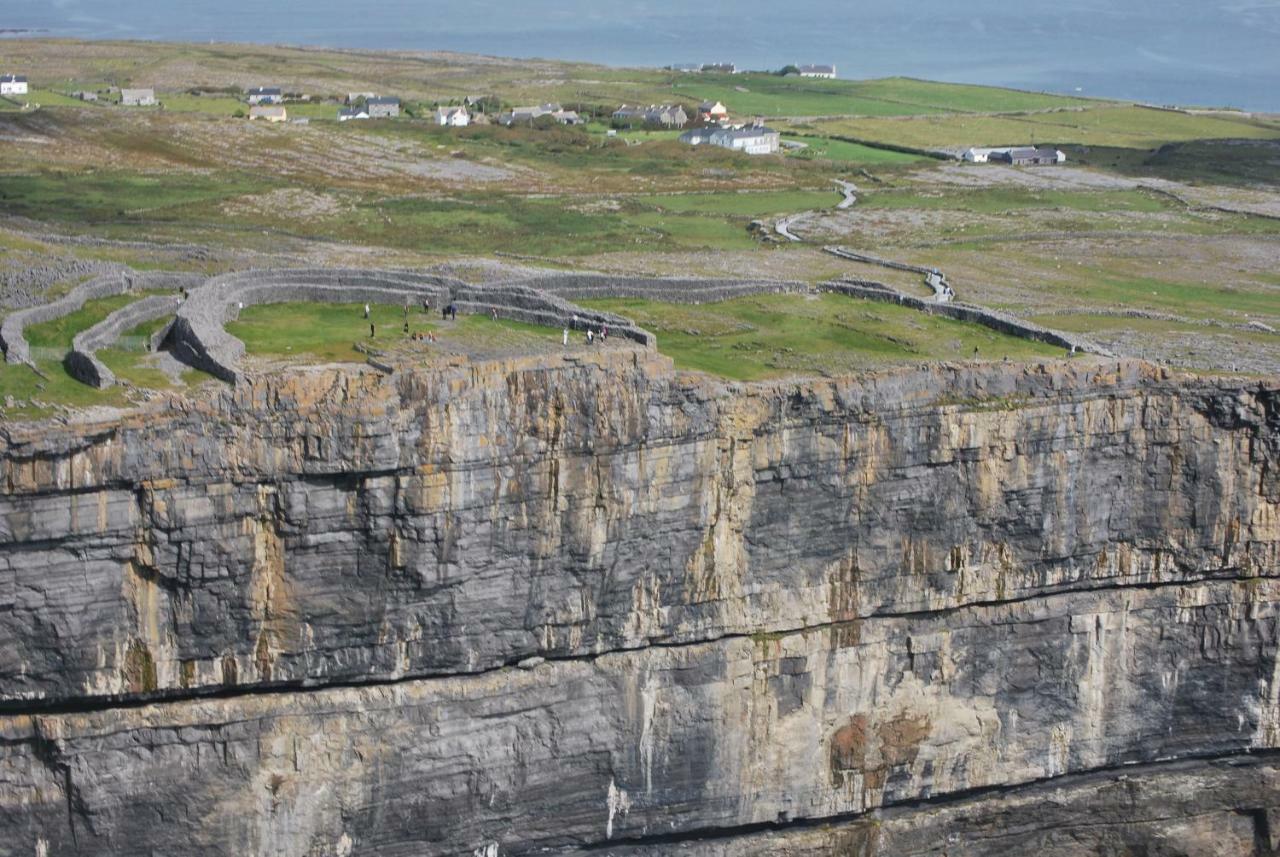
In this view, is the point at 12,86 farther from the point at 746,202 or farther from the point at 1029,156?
the point at 1029,156

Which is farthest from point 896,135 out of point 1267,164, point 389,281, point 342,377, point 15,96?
point 342,377

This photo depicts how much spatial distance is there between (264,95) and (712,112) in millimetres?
33956

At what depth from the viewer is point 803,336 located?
43.4 metres

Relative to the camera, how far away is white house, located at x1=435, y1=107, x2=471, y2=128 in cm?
11175

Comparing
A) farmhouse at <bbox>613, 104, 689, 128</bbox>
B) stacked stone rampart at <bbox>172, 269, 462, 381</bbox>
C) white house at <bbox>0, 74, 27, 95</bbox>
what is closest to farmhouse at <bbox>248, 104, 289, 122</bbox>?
white house at <bbox>0, 74, 27, 95</bbox>

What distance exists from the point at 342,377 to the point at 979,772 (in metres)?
18.4

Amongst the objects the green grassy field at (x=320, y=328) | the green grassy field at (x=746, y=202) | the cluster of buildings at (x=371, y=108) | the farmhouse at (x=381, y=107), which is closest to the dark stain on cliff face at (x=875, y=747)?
the green grassy field at (x=320, y=328)

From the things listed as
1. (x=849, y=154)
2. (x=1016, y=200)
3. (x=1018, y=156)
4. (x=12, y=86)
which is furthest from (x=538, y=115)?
(x=1016, y=200)

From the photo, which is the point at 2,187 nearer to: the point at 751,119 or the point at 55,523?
the point at 55,523

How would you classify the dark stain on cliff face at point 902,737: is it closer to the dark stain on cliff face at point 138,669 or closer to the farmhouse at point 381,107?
the dark stain on cliff face at point 138,669

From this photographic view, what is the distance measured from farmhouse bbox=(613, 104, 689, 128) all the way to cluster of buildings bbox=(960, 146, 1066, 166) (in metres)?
24.9

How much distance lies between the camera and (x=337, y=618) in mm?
32250

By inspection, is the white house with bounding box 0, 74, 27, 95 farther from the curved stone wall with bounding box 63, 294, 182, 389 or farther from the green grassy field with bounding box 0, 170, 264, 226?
the curved stone wall with bounding box 63, 294, 182, 389

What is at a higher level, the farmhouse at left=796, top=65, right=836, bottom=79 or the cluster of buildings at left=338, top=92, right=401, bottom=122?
the farmhouse at left=796, top=65, right=836, bottom=79
